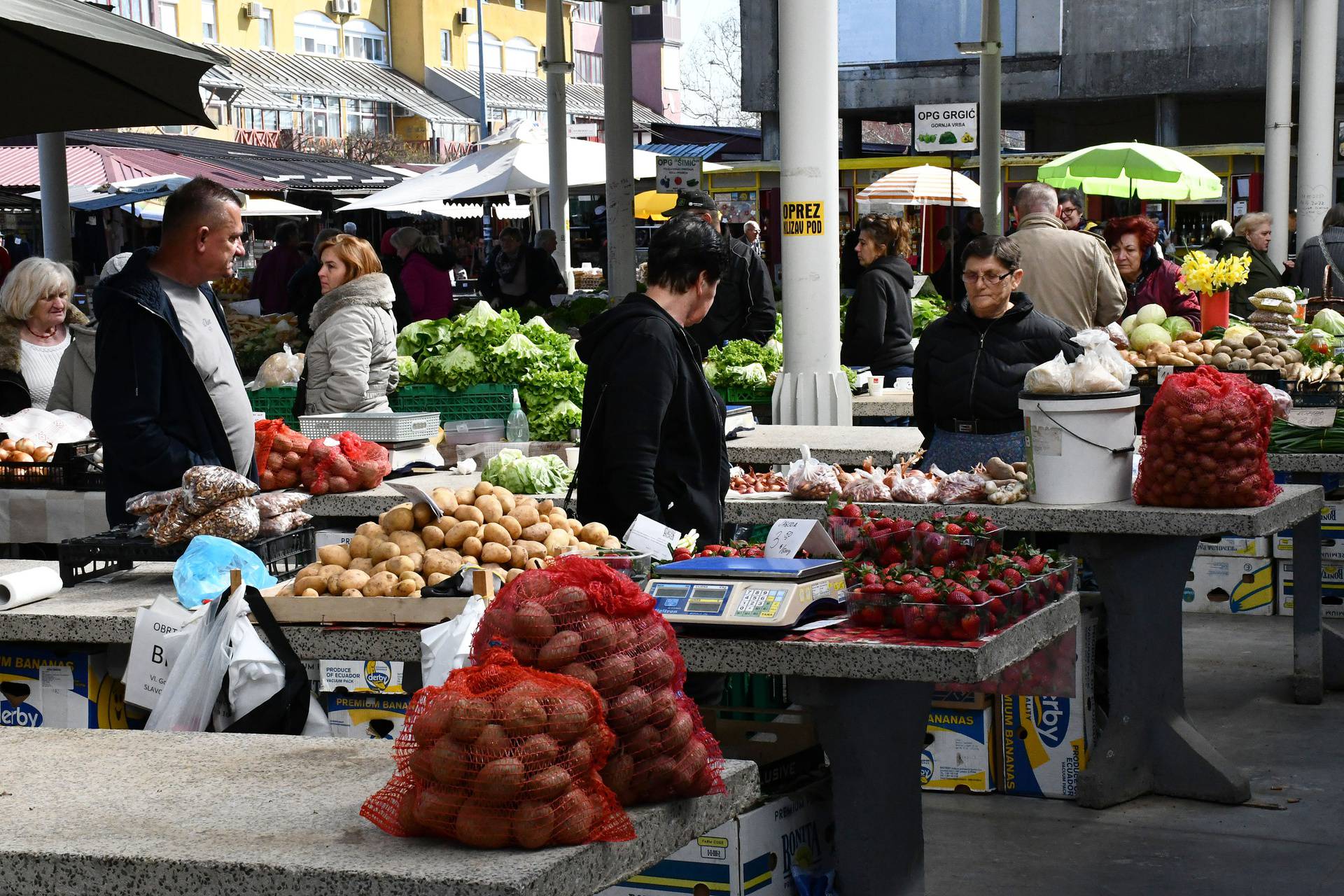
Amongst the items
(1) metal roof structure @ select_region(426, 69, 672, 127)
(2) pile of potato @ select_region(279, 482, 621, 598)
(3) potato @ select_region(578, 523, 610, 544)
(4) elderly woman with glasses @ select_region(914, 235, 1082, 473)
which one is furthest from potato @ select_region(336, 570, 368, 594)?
(1) metal roof structure @ select_region(426, 69, 672, 127)

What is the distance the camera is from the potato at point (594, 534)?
465 centimetres

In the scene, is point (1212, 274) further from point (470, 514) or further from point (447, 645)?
point (447, 645)

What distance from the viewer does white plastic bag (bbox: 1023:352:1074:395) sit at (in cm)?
554

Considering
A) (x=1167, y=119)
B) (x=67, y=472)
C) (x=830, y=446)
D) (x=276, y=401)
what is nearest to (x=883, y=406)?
(x=830, y=446)

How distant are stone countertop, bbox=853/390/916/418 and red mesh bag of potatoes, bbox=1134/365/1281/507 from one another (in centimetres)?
373

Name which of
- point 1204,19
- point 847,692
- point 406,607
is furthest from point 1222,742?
point 1204,19

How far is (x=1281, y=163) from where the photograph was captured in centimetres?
2036

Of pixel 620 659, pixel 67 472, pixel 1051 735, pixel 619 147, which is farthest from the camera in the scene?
pixel 619 147

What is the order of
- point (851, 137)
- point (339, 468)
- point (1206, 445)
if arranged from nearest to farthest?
point (1206, 445)
point (339, 468)
point (851, 137)

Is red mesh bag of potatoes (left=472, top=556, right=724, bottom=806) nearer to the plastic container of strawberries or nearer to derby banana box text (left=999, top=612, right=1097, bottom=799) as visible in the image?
the plastic container of strawberries

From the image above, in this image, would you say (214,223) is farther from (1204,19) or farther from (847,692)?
(1204,19)

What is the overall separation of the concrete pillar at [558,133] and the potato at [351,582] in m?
14.3

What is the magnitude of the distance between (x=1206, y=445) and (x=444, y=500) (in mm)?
2475

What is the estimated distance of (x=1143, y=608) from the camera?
5.90 meters
